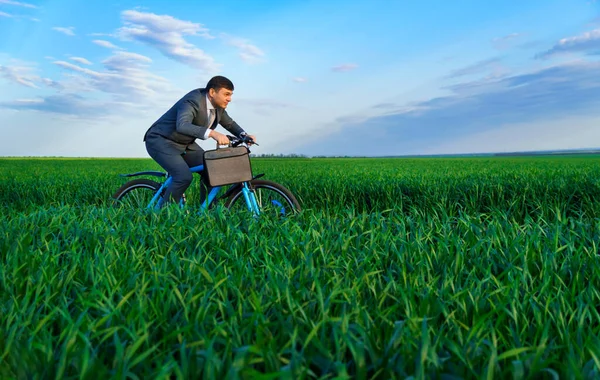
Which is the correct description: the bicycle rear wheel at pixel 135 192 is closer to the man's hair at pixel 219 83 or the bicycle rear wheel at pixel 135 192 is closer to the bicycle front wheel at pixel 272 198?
the bicycle front wheel at pixel 272 198

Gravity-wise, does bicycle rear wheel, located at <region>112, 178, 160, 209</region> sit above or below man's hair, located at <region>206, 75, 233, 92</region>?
below

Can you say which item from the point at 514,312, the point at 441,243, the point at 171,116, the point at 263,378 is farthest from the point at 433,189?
the point at 263,378

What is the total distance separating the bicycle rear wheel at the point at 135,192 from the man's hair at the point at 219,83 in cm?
165

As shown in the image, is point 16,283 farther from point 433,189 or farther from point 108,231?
point 433,189

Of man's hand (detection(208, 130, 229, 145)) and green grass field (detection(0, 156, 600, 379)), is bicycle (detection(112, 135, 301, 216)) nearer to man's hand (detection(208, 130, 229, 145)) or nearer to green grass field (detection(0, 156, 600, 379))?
man's hand (detection(208, 130, 229, 145))

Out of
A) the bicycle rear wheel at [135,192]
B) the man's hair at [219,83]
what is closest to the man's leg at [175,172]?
the bicycle rear wheel at [135,192]

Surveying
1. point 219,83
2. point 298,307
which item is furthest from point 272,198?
point 298,307

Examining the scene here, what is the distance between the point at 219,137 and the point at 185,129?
429 millimetres

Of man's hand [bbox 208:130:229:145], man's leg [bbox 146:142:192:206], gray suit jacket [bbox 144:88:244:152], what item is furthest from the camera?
man's leg [bbox 146:142:192:206]

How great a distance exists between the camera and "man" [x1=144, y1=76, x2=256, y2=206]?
581 centimetres

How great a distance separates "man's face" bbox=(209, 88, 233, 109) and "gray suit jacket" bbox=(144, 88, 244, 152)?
13cm

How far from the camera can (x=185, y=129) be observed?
561 cm

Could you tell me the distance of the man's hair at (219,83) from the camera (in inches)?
231

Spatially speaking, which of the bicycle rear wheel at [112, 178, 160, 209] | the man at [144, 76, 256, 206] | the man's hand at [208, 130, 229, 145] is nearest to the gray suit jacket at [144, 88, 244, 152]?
the man at [144, 76, 256, 206]
